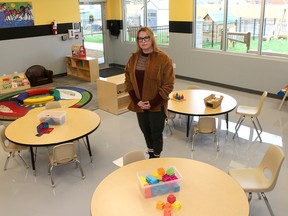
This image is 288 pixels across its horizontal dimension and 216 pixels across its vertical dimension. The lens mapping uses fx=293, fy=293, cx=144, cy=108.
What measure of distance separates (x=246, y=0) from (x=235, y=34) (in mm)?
782

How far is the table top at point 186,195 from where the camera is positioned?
207cm

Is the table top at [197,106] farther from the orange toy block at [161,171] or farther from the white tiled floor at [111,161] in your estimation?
the orange toy block at [161,171]

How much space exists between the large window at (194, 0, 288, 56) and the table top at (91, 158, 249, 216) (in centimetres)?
481

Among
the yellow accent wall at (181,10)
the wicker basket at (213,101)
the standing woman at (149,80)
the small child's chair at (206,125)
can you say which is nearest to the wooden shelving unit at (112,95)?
the wicker basket at (213,101)

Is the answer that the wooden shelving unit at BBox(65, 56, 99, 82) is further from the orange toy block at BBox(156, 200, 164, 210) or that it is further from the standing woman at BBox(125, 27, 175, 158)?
the orange toy block at BBox(156, 200, 164, 210)

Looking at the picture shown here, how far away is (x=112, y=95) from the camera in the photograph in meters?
5.78

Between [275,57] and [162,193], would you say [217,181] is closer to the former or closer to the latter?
[162,193]

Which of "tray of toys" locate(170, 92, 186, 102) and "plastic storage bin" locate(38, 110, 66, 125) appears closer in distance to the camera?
"plastic storage bin" locate(38, 110, 66, 125)

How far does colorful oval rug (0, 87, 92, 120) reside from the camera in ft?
19.2

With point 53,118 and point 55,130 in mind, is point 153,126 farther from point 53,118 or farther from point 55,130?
point 53,118

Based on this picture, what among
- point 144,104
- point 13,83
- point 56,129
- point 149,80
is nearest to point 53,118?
point 56,129

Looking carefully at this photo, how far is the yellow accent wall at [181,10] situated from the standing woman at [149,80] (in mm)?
4839

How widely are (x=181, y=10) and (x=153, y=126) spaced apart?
5161mm

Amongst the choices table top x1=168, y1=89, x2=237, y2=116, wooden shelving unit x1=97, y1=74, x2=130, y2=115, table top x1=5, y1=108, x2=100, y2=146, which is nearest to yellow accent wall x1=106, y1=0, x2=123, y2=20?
wooden shelving unit x1=97, y1=74, x2=130, y2=115
